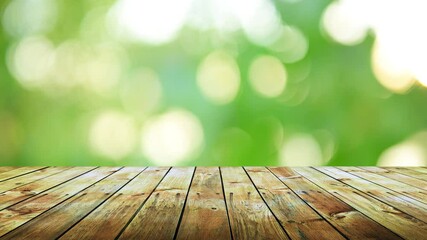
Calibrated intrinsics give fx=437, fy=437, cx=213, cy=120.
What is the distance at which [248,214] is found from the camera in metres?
1.27

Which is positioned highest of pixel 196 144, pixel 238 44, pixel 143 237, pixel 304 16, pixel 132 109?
pixel 304 16

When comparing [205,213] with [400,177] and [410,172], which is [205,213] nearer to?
[400,177]

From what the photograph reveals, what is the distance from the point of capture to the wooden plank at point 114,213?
108 cm

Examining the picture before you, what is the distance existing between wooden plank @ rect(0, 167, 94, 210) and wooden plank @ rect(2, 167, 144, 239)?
0.17m

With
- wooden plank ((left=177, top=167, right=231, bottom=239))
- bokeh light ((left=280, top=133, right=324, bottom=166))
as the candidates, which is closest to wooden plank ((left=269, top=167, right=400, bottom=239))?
wooden plank ((left=177, top=167, right=231, bottom=239))

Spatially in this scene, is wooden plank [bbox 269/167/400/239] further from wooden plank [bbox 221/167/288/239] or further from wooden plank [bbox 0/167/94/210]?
wooden plank [bbox 0/167/94/210]

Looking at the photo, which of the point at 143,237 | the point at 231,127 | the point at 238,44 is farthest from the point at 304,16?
the point at 143,237

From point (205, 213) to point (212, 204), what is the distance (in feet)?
0.42

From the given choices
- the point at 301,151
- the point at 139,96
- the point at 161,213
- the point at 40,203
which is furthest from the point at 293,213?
the point at 139,96

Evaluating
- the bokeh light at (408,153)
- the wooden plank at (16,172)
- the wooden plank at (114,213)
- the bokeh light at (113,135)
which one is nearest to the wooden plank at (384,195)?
the bokeh light at (408,153)

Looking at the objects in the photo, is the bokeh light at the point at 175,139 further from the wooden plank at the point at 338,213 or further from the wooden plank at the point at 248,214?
the wooden plank at the point at 338,213

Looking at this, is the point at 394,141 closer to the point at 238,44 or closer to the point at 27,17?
the point at 238,44

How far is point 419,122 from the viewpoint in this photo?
2.46m

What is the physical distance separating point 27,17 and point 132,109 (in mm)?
780
